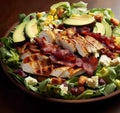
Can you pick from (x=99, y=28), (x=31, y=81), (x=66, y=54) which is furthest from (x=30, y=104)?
(x=99, y=28)

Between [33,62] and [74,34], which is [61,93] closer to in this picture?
[33,62]

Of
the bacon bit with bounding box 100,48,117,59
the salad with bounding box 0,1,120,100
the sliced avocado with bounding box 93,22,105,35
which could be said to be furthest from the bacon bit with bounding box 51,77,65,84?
the sliced avocado with bounding box 93,22,105,35

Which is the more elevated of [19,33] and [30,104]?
[19,33]

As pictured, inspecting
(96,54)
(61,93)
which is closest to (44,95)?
(61,93)

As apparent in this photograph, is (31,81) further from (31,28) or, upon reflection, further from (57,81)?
(31,28)

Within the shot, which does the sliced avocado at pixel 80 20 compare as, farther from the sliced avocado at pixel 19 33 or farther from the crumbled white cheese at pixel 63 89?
the crumbled white cheese at pixel 63 89

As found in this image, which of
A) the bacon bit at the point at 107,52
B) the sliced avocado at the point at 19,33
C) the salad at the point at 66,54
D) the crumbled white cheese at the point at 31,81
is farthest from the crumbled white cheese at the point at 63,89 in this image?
the sliced avocado at the point at 19,33
